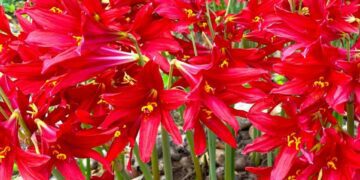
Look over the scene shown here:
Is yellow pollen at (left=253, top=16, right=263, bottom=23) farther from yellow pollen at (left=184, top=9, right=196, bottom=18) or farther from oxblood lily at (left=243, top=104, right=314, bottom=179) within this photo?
oxblood lily at (left=243, top=104, right=314, bottom=179)

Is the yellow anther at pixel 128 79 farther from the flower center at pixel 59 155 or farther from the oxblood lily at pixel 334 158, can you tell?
the oxblood lily at pixel 334 158

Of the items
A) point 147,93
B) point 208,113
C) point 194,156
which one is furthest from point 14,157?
point 194,156

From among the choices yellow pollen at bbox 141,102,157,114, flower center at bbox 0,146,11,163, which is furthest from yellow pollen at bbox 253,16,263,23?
flower center at bbox 0,146,11,163

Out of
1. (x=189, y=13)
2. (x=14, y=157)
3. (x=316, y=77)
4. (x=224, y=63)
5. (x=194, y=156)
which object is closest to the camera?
(x=14, y=157)

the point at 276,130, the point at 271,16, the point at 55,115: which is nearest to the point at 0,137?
the point at 55,115

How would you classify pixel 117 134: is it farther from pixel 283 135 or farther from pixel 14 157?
pixel 283 135

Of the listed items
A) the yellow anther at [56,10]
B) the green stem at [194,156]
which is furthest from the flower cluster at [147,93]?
the green stem at [194,156]
